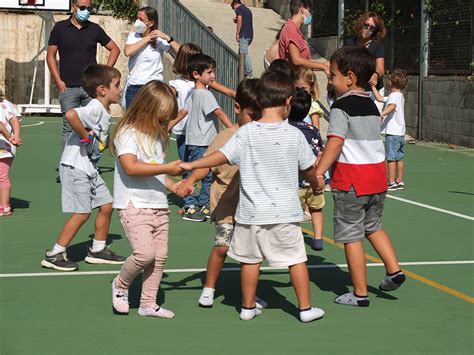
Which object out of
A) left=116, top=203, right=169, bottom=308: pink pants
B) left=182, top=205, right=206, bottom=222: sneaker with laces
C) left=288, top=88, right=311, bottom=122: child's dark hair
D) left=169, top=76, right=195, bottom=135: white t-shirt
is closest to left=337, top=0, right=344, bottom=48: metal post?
left=169, top=76, right=195, bottom=135: white t-shirt

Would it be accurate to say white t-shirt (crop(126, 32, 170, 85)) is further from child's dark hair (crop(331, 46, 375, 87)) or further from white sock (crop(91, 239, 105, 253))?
child's dark hair (crop(331, 46, 375, 87))

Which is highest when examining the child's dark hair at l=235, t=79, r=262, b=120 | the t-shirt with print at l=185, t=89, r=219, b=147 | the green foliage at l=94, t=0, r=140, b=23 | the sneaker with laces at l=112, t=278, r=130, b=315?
the green foliage at l=94, t=0, r=140, b=23

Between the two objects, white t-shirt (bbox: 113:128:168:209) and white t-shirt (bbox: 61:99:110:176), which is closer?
white t-shirt (bbox: 113:128:168:209)

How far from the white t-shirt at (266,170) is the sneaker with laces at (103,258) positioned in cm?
212

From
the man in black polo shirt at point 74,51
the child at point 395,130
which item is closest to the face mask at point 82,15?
the man in black polo shirt at point 74,51

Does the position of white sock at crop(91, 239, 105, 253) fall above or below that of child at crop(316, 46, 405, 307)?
below

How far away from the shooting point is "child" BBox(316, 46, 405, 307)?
279 inches

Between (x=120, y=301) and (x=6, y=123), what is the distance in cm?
454

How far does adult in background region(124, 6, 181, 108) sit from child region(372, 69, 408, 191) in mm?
2612

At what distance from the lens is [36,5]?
27.9m

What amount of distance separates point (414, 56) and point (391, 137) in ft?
28.8

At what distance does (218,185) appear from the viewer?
24.1 ft

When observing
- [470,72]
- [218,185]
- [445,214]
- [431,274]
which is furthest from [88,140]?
[470,72]

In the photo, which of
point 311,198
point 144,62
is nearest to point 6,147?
point 144,62
